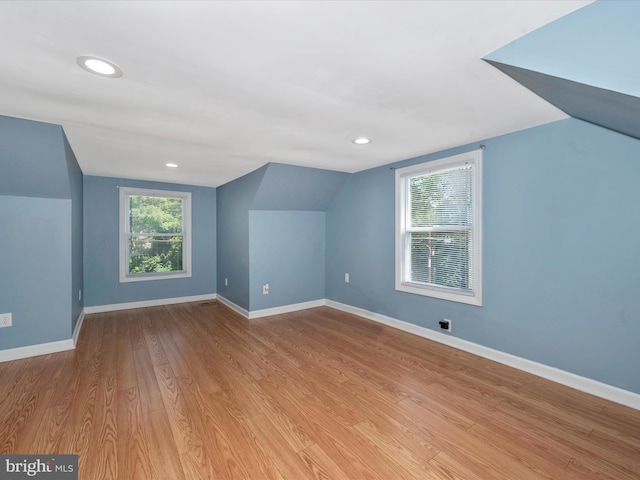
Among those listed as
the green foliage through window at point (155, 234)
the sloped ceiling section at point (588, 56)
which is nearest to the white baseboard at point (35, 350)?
the green foliage through window at point (155, 234)

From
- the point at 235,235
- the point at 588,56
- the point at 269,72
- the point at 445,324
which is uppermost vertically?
the point at 269,72

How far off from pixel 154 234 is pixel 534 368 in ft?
17.8

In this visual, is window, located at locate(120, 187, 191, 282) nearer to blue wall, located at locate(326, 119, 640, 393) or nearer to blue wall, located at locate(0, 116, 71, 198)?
blue wall, located at locate(0, 116, 71, 198)

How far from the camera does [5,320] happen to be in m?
2.83

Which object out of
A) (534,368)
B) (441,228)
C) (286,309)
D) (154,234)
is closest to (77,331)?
(154,234)

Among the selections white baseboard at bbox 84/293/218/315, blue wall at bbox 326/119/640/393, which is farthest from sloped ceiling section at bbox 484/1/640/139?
white baseboard at bbox 84/293/218/315

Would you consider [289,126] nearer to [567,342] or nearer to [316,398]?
[316,398]

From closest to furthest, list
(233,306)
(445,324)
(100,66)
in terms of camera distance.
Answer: (100,66)
(445,324)
(233,306)

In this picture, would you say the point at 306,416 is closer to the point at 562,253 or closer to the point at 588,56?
the point at 562,253

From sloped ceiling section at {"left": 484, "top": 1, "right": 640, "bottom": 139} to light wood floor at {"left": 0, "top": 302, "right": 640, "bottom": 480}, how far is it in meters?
1.90

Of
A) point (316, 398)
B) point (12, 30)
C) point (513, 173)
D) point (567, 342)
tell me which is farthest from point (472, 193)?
point (12, 30)

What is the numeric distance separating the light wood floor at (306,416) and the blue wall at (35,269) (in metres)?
0.30

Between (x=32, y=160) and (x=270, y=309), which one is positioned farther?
(x=270, y=309)

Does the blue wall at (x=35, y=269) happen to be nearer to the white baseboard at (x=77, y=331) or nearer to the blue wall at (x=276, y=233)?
the white baseboard at (x=77, y=331)
